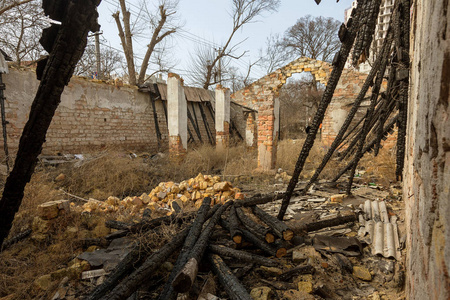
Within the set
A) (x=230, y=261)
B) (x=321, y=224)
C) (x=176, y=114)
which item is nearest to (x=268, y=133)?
(x=176, y=114)

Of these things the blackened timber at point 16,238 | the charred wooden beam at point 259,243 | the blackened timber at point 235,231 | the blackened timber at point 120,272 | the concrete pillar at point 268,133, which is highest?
the concrete pillar at point 268,133

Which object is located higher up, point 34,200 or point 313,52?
point 313,52

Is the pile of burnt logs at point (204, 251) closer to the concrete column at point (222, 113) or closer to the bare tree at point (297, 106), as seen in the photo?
the concrete column at point (222, 113)

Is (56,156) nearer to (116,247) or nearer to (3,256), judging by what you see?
(3,256)

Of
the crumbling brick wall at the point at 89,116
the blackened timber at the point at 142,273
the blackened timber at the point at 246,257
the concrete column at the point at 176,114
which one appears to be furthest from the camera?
the concrete column at the point at 176,114

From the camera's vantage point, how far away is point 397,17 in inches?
131

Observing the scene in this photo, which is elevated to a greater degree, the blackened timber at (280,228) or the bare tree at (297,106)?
the bare tree at (297,106)

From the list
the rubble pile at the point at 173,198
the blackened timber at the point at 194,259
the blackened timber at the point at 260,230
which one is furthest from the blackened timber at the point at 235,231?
the rubble pile at the point at 173,198

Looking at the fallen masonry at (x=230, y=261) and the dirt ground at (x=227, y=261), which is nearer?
the fallen masonry at (x=230, y=261)

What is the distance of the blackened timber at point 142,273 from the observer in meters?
2.07

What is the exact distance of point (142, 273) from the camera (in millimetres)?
2260

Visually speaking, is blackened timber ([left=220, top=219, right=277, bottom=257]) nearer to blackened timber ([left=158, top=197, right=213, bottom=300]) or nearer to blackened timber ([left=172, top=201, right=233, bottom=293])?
blackened timber ([left=172, top=201, right=233, bottom=293])

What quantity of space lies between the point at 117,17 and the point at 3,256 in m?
15.3

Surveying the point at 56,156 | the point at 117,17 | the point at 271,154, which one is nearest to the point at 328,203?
the point at 271,154
